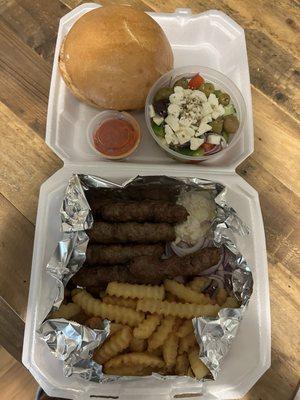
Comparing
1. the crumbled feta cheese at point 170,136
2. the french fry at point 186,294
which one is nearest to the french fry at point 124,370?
the french fry at point 186,294

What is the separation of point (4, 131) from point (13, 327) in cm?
74

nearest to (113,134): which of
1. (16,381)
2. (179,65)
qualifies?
(179,65)

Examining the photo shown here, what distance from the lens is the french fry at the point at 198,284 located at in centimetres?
134

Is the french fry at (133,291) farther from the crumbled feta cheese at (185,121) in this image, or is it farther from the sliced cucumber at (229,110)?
the sliced cucumber at (229,110)

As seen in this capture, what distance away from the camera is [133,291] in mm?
1244

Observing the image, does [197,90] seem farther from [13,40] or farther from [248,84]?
[13,40]

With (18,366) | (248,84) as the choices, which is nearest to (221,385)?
(18,366)

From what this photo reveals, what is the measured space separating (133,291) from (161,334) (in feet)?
0.47

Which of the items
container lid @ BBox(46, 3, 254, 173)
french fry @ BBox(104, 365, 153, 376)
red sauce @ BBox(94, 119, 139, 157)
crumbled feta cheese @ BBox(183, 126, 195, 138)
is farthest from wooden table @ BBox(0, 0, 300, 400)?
french fry @ BBox(104, 365, 153, 376)

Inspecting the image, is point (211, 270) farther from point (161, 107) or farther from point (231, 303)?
point (161, 107)

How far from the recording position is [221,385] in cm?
137

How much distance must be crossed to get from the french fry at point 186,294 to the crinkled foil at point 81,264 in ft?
0.26

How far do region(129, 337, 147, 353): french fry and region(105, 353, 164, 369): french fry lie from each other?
30 millimetres

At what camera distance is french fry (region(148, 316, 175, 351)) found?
1217mm
